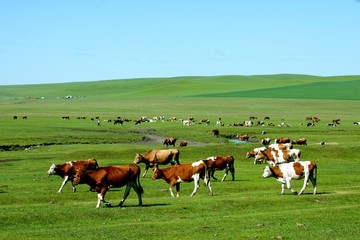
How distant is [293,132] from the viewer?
86625mm

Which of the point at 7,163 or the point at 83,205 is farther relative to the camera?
the point at 7,163

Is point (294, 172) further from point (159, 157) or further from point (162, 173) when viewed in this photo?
point (159, 157)

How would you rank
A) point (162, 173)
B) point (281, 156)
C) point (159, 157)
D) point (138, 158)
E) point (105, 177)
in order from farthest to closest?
point (281, 156) → point (159, 157) → point (138, 158) → point (162, 173) → point (105, 177)

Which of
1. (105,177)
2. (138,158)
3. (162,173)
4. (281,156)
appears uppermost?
(105,177)

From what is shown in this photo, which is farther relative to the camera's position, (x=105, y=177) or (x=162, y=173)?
(x=162, y=173)

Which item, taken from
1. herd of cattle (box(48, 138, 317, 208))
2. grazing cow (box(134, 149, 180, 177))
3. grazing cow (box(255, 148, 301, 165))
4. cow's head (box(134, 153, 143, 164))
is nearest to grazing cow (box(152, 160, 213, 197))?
herd of cattle (box(48, 138, 317, 208))

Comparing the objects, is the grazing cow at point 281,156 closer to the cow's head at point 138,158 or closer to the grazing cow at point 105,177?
the cow's head at point 138,158

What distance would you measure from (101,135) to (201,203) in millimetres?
55296

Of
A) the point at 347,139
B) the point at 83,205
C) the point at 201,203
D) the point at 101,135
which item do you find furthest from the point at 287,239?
the point at 101,135

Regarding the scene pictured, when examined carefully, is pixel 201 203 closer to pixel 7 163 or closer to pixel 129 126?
pixel 7 163

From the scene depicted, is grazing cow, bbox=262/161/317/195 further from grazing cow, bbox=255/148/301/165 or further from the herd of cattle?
grazing cow, bbox=255/148/301/165

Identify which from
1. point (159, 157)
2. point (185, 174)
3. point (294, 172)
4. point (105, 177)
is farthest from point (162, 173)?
point (159, 157)

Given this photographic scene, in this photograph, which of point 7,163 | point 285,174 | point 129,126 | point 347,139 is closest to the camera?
point 285,174

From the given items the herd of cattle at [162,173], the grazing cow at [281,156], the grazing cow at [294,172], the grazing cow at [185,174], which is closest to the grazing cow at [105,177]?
the herd of cattle at [162,173]
